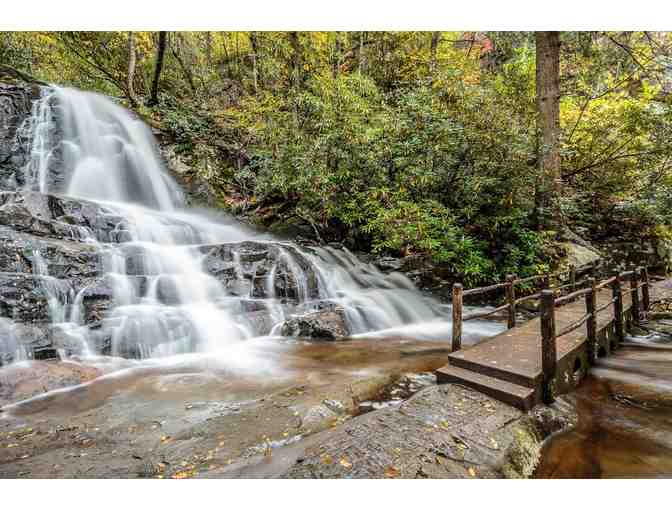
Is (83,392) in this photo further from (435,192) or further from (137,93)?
(137,93)

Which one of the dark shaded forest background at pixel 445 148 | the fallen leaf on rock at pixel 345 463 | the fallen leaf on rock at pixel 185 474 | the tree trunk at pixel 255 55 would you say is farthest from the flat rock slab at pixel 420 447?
the tree trunk at pixel 255 55

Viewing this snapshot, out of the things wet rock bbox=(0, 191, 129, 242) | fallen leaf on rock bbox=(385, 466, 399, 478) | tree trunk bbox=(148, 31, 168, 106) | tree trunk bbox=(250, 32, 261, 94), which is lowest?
fallen leaf on rock bbox=(385, 466, 399, 478)

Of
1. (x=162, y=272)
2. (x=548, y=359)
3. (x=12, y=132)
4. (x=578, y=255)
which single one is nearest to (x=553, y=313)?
(x=548, y=359)

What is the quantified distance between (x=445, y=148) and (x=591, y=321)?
465cm

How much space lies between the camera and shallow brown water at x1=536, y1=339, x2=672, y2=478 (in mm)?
2461

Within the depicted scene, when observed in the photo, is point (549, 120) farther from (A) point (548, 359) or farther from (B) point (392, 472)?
(B) point (392, 472)

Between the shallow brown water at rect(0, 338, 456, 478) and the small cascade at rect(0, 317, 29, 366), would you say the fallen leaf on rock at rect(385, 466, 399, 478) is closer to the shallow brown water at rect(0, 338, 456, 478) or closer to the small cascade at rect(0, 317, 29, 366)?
the shallow brown water at rect(0, 338, 456, 478)

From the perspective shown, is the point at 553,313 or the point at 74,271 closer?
the point at 553,313

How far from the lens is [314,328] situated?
5.84m

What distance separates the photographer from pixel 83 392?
12.3ft

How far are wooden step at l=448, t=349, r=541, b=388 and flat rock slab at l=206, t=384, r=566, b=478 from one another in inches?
10.7

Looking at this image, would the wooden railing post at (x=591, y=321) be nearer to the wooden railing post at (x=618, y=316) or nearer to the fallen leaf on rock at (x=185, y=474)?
the wooden railing post at (x=618, y=316)

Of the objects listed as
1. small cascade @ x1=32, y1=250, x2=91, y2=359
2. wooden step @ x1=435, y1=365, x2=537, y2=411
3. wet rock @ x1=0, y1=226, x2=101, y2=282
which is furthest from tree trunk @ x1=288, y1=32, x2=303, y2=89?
wooden step @ x1=435, y1=365, x2=537, y2=411

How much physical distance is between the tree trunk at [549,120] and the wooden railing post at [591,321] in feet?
13.6
